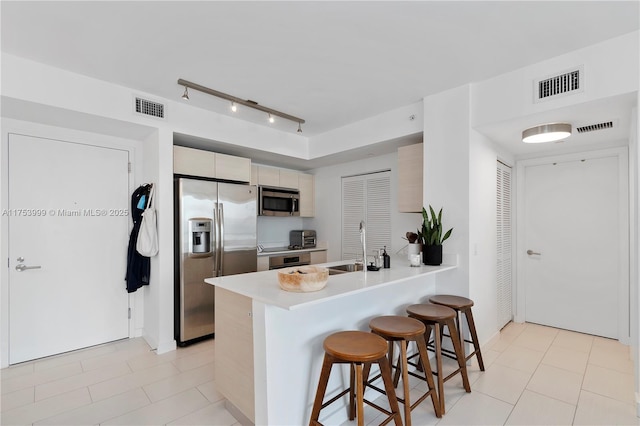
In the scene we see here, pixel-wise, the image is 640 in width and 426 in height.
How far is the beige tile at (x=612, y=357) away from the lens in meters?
2.76

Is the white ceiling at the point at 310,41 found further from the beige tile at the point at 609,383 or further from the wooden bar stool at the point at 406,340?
the beige tile at the point at 609,383

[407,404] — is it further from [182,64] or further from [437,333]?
[182,64]

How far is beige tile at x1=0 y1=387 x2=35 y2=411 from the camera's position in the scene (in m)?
2.27

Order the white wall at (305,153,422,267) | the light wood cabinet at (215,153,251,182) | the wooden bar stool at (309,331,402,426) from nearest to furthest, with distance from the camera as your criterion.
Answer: the wooden bar stool at (309,331,402,426) → the light wood cabinet at (215,153,251,182) → the white wall at (305,153,422,267)

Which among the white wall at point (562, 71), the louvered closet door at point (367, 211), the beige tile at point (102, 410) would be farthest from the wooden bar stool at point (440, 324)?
the beige tile at point (102, 410)

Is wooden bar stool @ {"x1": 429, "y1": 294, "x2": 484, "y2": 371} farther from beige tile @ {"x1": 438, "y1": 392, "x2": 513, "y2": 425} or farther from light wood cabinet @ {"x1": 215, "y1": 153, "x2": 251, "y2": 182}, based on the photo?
light wood cabinet @ {"x1": 215, "y1": 153, "x2": 251, "y2": 182}

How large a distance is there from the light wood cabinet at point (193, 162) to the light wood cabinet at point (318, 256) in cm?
208

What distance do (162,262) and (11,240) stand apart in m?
1.32

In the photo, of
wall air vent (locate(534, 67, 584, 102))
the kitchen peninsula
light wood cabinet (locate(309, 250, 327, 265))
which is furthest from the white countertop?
light wood cabinet (locate(309, 250, 327, 265))

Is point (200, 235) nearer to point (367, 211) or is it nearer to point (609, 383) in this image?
point (367, 211)

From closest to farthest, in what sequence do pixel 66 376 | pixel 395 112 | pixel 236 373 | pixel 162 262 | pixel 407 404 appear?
pixel 407 404 → pixel 236 373 → pixel 66 376 → pixel 162 262 → pixel 395 112

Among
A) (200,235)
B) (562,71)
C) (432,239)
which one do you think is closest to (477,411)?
(432,239)

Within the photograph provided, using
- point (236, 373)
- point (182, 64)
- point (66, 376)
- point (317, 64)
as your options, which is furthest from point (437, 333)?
point (66, 376)

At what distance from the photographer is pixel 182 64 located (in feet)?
8.23
